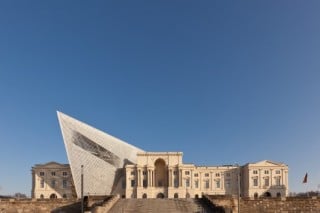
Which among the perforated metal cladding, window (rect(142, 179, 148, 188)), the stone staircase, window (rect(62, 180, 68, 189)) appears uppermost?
the perforated metal cladding

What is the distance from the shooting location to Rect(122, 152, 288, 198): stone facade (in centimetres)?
7688

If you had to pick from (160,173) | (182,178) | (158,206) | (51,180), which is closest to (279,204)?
(158,206)

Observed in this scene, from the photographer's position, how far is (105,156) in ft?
230

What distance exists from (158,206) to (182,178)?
4263 cm

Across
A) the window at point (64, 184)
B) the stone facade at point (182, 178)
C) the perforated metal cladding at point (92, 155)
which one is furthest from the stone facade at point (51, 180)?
the perforated metal cladding at point (92, 155)

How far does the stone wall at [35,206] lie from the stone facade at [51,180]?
48380 mm

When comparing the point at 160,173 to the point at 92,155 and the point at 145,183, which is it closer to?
the point at 145,183

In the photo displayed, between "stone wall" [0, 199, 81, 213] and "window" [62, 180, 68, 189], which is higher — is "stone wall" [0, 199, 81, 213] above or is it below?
above

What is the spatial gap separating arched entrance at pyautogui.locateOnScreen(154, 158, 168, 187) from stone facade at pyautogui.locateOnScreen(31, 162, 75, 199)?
21.1 m

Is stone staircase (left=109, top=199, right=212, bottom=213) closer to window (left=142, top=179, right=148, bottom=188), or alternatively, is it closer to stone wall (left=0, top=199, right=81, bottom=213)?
stone wall (left=0, top=199, right=81, bottom=213)

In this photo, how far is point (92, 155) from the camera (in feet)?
218

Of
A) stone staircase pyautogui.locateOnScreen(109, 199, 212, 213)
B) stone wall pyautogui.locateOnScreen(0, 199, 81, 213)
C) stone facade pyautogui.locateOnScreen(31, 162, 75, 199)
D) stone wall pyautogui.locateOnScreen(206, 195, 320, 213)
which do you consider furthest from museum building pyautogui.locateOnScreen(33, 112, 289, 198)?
stone wall pyautogui.locateOnScreen(206, 195, 320, 213)

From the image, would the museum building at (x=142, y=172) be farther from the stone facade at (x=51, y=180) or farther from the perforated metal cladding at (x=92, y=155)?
the stone facade at (x=51, y=180)

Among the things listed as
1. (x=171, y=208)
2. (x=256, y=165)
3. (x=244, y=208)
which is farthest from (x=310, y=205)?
(x=256, y=165)
